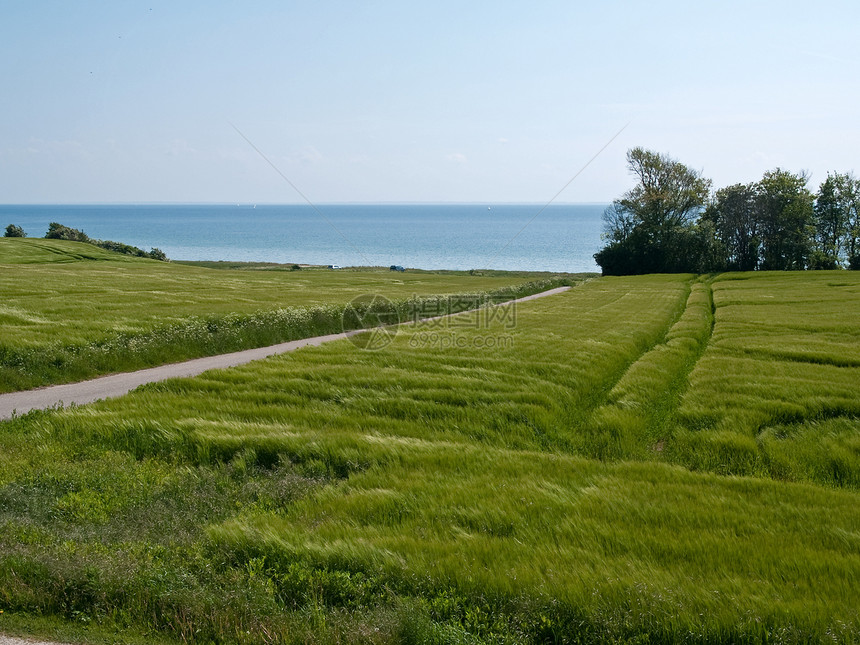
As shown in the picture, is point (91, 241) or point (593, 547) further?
point (91, 241)

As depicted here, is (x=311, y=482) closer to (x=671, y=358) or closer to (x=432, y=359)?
(x=432, y=359)

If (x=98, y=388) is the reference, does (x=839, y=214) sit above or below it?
above

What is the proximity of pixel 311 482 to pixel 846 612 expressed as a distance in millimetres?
6615

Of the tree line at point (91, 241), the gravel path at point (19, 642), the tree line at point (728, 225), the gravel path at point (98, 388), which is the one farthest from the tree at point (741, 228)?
the gravel path at point (19, 642)

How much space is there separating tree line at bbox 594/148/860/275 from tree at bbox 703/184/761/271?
0.43ft

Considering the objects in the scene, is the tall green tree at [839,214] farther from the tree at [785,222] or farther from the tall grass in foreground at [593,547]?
the tall grass in foreground at [593,547]

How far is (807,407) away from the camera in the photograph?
12781 millimetres

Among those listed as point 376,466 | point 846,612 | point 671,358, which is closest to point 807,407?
point 671,358

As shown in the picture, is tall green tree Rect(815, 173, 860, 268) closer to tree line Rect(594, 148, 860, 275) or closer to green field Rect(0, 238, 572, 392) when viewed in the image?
tree line Rect(594, 148, 860, 275)

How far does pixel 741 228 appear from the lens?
86750 mm

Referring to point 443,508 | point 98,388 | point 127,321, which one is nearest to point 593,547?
point 443,508

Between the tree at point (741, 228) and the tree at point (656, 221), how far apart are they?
17.5 feet

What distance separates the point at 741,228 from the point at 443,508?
92.7 metres

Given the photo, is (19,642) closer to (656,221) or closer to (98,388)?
(98,388)
